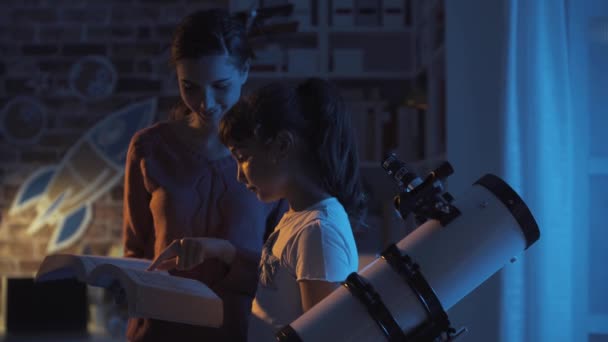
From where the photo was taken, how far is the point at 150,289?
3.73 ft

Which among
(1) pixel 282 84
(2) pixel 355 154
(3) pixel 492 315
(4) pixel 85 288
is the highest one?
(1) pixel 282 84

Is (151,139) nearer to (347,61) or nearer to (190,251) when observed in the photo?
(190,251)

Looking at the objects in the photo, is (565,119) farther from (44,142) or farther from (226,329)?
(44,142)

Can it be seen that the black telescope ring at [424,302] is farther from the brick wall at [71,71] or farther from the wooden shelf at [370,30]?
the brick wall at [71,71]

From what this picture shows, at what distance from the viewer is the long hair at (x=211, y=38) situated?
4.96 ft

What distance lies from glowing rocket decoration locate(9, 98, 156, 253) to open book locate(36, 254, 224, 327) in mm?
2642

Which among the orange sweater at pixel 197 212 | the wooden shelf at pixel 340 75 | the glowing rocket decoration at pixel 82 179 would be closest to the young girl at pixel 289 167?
the orange sweater at pixel 197 212

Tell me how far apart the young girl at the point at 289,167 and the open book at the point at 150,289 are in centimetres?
7

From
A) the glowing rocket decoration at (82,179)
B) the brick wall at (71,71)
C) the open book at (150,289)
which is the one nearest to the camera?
the open book at (150,289)

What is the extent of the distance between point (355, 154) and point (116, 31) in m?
3.12

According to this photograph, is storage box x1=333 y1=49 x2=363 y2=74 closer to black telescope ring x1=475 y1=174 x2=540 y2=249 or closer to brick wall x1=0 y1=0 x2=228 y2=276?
brick wall x1=0 y1=0 x2=228 y2=276

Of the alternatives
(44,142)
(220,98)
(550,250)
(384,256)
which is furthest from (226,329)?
(44,142)

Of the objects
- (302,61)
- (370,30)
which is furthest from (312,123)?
(370,30)

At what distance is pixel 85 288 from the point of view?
3730 millimetres
